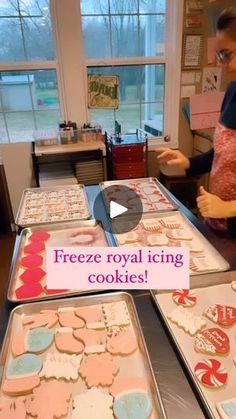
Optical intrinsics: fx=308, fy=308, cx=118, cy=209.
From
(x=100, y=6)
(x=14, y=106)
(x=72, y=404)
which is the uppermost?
(x=100, y=6)

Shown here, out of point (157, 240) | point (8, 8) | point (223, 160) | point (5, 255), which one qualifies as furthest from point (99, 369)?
point (8, 8)

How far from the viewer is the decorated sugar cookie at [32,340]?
2.30 feet

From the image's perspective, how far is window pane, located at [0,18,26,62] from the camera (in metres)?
2.54

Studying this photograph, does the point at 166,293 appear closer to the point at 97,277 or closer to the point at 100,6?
the point at 97,277

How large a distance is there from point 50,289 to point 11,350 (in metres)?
0.21

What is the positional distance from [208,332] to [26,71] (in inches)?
105

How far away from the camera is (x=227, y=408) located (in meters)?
0.56

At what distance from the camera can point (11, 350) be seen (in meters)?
0.70

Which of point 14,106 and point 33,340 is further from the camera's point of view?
point 14,106

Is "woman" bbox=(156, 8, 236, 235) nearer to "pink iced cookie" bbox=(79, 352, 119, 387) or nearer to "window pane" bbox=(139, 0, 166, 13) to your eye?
"pink iced cookie" bbox=(79, 352, 119, 387)

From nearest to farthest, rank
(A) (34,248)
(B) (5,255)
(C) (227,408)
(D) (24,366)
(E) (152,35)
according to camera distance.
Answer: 1. (C) (227,408)
2. (D) (24,366)
3. (A) (34,248)
4. (B) (5,255)
5. (E) (152,35)

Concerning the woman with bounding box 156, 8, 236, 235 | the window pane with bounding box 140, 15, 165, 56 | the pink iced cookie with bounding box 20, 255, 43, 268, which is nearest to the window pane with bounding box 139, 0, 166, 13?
the window pane with bounding box 140, 15, 165, 56

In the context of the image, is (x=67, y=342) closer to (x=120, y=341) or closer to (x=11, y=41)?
(x=120, y=341)

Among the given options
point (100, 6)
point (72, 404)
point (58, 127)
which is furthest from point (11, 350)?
point (100, 6)
